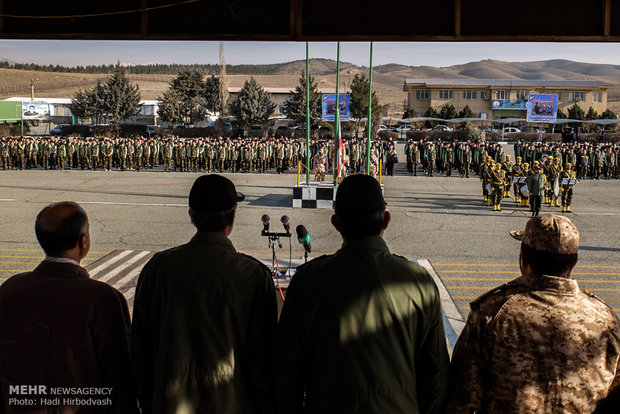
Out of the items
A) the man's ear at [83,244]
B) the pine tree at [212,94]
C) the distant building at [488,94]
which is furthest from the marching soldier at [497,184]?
the distant building at [488,94]

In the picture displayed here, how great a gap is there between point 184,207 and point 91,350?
52.5 ft

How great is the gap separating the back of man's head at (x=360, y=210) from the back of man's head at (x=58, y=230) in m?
1.30

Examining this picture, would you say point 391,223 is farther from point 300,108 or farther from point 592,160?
point 300,108

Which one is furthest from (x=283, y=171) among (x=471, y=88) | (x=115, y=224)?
(x=471, y=88)

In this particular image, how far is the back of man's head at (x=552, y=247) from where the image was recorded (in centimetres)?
268

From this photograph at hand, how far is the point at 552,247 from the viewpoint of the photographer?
106 inches

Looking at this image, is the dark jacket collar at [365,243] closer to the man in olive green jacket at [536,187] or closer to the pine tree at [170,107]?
the man in olive green jacket at [536,187]

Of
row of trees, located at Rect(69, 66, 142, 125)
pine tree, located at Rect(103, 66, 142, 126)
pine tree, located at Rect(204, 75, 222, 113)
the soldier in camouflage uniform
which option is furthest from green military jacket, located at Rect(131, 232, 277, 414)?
pine tree, located at Rect(204, 75, 222, 113)

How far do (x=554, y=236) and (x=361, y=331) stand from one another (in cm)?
97

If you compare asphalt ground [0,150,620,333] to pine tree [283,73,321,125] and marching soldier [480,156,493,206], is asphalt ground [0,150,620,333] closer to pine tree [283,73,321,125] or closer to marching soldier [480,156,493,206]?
marching soldier [480,156,493,206]

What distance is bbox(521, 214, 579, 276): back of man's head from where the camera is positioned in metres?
2.68

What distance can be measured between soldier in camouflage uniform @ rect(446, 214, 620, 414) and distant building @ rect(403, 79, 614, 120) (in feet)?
309

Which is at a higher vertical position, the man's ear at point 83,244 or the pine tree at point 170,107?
the pine tree at point 170,107

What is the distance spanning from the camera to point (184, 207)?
18.5m
